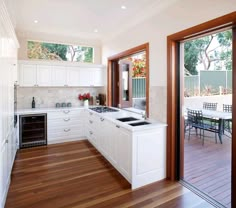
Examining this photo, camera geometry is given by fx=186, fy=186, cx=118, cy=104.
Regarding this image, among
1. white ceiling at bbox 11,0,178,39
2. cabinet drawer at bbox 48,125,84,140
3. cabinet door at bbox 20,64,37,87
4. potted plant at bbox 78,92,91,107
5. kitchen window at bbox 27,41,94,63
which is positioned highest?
white ceiling at bbox 11,0,178,39

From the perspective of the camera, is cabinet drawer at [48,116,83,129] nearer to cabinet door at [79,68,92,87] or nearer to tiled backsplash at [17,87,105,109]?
tiled backsplash at [17,87,105,109]

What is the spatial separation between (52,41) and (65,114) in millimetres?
1982

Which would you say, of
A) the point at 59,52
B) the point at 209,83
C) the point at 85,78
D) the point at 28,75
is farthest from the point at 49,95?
the point at 209,83

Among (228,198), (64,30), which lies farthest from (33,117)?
(228,198)

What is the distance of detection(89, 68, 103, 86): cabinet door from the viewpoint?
17.6 feet

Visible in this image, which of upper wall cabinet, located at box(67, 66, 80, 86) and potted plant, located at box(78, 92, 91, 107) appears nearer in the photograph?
upper wall cabinet, located at box(67, 66, 80, 86)

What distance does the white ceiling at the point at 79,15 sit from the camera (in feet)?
10.1

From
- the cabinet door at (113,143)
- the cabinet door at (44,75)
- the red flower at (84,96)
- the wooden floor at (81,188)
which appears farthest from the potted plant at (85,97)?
the cabinet door at (113,143)

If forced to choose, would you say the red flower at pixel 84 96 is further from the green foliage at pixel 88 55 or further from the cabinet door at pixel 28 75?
the cabinet door at pixel 28 75

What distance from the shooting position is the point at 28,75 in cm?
458

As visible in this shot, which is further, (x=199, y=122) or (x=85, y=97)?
(x=85, y=97)

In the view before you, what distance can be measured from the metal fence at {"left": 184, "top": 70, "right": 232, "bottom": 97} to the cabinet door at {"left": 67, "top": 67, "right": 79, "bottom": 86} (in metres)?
2.87

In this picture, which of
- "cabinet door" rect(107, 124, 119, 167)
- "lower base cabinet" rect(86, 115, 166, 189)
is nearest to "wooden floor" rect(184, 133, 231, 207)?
"lower base cabinet" rect(86, 115, 166, 189)

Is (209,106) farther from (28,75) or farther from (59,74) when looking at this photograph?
(28,75)
